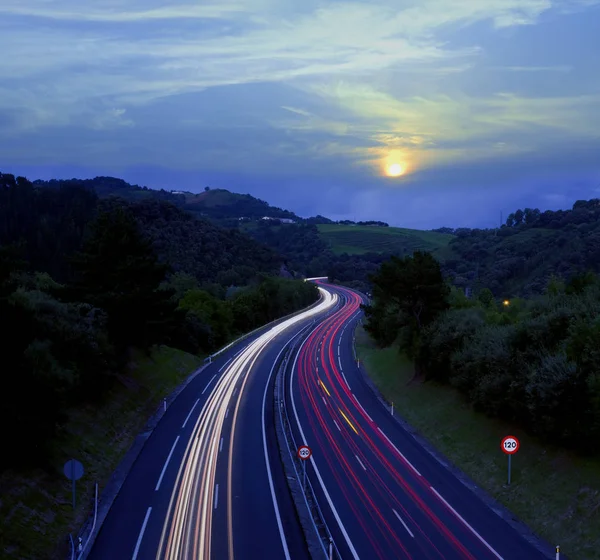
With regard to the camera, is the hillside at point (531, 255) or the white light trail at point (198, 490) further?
the hillside at point (531, 255)

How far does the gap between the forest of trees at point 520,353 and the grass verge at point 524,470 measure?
638 millimetres

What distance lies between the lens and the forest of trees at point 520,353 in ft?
67.3

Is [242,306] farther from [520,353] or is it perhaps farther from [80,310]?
[520,353]

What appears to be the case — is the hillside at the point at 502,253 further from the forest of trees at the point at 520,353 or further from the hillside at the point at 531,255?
the forest of trees at the point at 520,353

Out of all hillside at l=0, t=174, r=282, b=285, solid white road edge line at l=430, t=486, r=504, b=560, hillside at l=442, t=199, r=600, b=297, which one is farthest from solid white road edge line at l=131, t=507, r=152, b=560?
hillside at l=0, t=174, r=282, b=285

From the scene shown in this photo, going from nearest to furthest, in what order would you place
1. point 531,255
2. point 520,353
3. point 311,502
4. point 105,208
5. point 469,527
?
point 469,527 → point 311,502 → point 520,353 → point 531,255 → point 105,208

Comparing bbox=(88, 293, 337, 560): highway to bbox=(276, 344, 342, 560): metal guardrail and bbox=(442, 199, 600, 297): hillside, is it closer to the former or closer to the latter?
bbox=(276, 344, 342, 560): metal guardrail

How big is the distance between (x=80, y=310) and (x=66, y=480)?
43.5 feet

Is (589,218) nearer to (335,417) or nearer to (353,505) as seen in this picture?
(335,417)

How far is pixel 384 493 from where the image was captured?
21.4 meters

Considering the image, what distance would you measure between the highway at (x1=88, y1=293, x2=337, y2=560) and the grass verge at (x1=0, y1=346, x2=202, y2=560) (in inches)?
37.4

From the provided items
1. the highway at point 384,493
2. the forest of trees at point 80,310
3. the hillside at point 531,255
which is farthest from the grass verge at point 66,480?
the hillside at point 531,255

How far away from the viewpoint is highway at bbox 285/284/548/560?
1708cm

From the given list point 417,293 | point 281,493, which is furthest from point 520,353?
point 417,293
